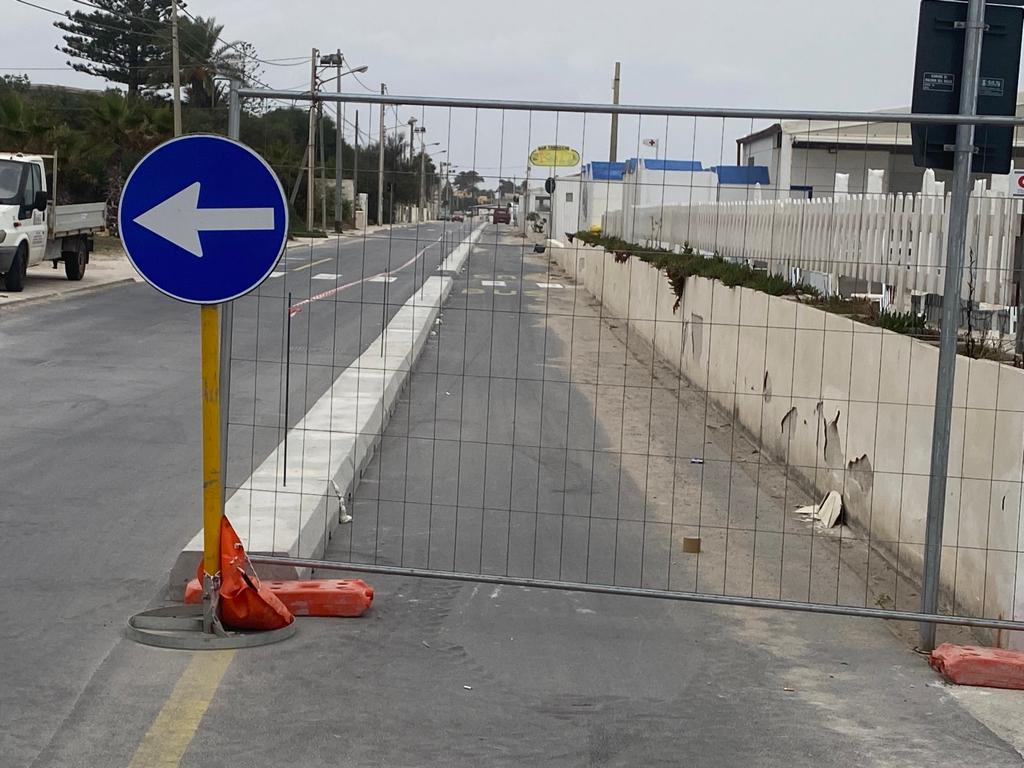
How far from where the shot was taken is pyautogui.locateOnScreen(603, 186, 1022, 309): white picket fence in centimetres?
826

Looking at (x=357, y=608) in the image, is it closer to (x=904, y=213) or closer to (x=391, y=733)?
(x=391, y=733)

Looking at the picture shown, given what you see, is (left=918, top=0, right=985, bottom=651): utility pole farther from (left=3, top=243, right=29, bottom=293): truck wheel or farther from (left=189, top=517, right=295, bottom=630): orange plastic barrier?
(left=3, top=243, right=29, bottom=293): truck wheel

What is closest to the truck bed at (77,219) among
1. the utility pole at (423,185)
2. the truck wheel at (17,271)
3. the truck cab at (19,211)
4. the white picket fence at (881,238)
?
the truck cab at (19,211)

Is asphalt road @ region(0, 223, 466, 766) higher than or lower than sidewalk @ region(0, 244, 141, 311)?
lower

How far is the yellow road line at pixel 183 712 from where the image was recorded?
453cm

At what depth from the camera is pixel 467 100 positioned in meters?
6.22

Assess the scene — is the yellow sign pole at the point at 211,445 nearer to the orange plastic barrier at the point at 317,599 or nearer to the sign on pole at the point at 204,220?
the sign on pole at the point at 204,220

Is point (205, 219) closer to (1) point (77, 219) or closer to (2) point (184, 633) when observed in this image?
(2) point (184, 633)

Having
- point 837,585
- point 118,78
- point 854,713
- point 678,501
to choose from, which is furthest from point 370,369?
point 118,78

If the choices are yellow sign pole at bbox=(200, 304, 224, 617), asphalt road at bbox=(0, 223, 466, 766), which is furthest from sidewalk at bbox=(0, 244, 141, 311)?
yellow sign pole at bbox=(200, 304, 224, 617)

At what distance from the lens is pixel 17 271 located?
80.8ft

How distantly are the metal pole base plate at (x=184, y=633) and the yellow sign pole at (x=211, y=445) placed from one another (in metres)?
0.19

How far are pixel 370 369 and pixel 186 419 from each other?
2.56 m

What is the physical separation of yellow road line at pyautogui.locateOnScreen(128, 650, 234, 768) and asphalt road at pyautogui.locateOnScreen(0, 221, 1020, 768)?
0.6 inches
